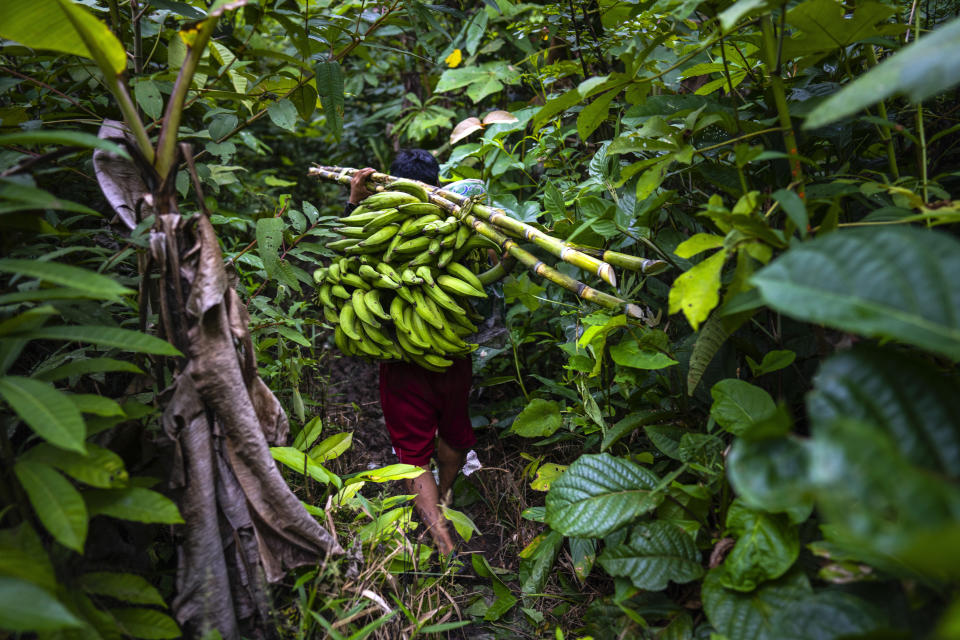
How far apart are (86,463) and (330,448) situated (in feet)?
3.05

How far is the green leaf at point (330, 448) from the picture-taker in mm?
1910

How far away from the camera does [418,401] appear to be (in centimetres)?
233

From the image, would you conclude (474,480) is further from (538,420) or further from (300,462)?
(300,462)

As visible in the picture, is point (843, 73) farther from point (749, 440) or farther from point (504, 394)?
point (504, 394)

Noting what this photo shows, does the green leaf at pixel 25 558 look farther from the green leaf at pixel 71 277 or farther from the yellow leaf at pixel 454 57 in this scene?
the yellow leaf at pixel 454 57

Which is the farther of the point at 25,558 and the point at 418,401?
the point at 418,401

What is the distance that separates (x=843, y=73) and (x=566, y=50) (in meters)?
1.44

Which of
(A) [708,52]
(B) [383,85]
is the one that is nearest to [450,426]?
A: (A) [708,52]

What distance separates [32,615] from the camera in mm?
780

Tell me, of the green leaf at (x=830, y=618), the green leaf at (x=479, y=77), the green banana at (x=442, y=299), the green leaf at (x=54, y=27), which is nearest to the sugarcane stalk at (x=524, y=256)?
the green banana at (x=442, y=299)

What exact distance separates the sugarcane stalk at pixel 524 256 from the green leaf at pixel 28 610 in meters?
1.32

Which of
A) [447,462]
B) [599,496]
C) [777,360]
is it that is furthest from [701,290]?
[447,462]

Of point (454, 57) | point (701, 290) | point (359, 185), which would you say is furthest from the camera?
point (454, 57)

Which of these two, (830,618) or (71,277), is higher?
(71,277)
